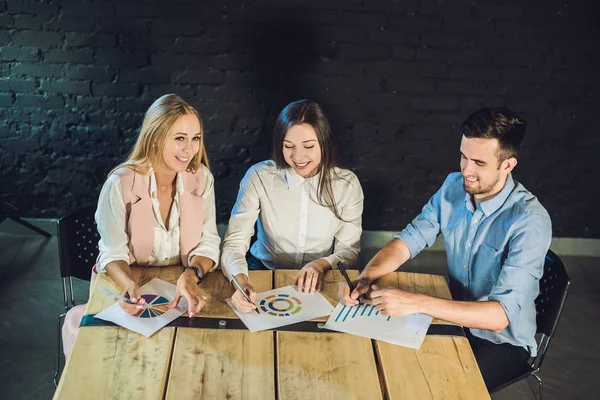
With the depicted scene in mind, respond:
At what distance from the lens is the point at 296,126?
2.50 metres

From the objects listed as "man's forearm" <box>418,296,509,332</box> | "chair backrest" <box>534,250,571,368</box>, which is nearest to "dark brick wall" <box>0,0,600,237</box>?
"chair backrest" <box>534,250,571,368</box>

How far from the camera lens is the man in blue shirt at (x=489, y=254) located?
206cm

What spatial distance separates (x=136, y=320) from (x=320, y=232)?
1017 mm

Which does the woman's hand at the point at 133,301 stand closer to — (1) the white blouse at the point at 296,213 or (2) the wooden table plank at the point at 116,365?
(2) the wooden table plank at the point at 116,365

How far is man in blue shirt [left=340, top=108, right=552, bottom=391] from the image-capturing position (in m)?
2.06

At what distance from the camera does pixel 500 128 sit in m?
2.22

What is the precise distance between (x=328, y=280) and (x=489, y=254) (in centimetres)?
60

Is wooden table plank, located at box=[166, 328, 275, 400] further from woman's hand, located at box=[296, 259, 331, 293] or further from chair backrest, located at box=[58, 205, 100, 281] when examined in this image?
chair backrest, located at box=[58, 205, 100, 281]

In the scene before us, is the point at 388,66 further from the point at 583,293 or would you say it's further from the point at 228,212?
the point at 583,293

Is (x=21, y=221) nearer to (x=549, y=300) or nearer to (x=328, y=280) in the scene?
(x=328, y=280)

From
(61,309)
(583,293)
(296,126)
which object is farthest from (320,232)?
(583,293)

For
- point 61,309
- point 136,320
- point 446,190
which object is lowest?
point 61,309

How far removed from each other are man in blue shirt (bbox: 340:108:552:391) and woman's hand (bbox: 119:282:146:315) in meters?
0.68

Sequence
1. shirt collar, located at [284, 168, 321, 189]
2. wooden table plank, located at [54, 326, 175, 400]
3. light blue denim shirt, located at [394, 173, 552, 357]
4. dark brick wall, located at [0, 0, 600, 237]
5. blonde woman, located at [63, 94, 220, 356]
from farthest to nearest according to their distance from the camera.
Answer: dark brick wall, located at [0, 0, 600, 237] → shirt collar, located at [284, 168, 321, 189] → blonde woman, located at [63, 94, 220, 356] → light blue denim shirt, located at [394, 173, 552, 357] → wooden table plank, located at [54, 326, 175, 400]
